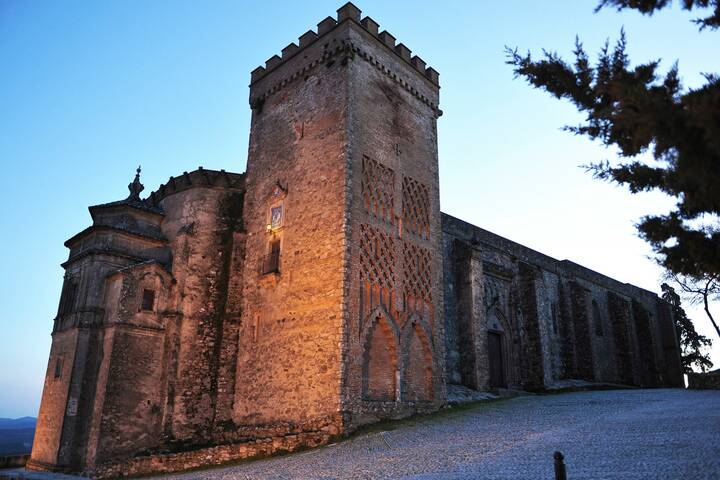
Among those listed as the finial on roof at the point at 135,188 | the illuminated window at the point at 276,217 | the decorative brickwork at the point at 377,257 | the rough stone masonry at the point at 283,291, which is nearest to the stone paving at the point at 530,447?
the rough stone masonry at the point at 283,291

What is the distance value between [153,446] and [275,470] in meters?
7.16

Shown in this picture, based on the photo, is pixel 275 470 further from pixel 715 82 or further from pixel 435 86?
pixel 435 86

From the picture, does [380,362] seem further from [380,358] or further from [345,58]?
[345,58]

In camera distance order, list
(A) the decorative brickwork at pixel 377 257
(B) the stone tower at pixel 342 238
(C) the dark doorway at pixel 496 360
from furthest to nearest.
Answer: (C) the dark doorway at pixel 496 360, (A) the decorative brickwork at pixel 377 257, (B) the stone tower at pixel 342 238

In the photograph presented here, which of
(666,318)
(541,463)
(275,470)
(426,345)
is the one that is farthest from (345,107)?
(666,318)

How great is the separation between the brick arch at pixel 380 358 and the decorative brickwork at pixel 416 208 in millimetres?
3411

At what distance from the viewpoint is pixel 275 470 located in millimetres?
10500

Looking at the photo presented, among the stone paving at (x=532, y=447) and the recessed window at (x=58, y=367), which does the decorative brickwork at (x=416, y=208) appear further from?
the recessed window at (x=58, y=367)

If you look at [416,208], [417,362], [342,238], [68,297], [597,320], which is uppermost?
[416,208]

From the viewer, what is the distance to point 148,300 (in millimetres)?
17078

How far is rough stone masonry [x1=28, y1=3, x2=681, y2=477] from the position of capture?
1470cm

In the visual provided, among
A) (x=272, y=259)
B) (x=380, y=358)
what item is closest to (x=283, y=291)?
Result: (x=272, y=259)

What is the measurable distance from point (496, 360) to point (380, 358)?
27.7ft

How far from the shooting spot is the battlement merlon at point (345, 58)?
16984 mm
